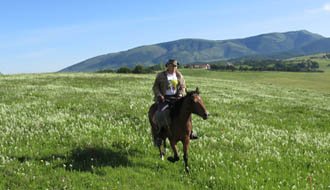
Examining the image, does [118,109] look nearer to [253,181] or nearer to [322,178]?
[253,181]

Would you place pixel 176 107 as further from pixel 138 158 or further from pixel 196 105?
pixel 138 158

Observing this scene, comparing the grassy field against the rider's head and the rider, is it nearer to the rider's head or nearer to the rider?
the rider

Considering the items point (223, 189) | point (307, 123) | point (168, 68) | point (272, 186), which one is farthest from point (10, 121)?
point (307, 123)

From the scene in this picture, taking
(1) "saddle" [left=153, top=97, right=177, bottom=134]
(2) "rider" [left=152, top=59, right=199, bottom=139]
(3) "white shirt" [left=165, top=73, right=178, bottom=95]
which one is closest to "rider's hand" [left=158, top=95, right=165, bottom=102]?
(1) "saddle" [left=153, top=97, right=177, bottom=134]

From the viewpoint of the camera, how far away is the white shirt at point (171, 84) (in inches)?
303

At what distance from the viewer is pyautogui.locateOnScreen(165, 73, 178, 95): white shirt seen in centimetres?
770

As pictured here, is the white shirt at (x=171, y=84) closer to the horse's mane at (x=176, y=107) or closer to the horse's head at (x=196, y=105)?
the horse's mane at (x=176, y=107)

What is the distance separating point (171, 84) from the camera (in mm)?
7719

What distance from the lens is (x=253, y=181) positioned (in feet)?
20.4

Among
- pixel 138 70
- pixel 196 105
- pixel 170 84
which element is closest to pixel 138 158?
pixel 170 84

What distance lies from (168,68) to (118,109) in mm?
7797

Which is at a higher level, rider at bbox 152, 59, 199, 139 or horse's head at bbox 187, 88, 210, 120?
rider at bbox 152, 59, 199, 139

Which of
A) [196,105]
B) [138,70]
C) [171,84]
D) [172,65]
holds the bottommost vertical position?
[196,105]

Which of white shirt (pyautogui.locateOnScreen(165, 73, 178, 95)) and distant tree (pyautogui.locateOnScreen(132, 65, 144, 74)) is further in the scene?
distant tree (pyautogui.locateOnScreen(132, 65, 144, 74))
